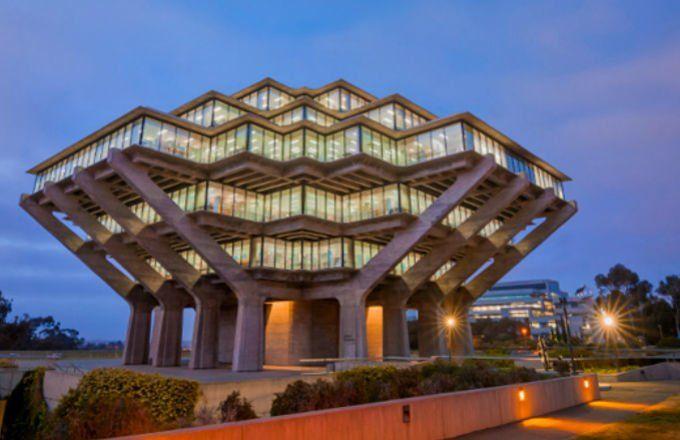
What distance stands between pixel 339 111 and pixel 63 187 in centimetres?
2689

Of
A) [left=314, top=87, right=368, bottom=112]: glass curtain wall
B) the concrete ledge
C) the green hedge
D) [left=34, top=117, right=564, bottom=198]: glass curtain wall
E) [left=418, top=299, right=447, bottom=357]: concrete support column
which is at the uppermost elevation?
[left=314, top=87, right=368, bottom=112]: glass curtain wall

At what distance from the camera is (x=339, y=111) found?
151ft

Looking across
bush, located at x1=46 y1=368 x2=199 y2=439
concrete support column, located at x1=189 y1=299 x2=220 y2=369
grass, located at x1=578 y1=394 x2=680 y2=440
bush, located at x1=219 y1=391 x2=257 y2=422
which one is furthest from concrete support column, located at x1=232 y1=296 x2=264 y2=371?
grass, located at x1=578 y1=394 x2=680 y2=440

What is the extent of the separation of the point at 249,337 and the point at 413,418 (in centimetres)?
2832

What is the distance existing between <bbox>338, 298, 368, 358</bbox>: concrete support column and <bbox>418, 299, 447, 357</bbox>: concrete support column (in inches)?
412

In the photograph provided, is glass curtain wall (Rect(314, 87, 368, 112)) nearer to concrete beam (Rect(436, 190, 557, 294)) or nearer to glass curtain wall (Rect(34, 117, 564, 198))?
glass curtain wall (Rect(34, 117, 564, 198))

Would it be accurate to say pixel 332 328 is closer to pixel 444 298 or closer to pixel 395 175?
pixel 444 298

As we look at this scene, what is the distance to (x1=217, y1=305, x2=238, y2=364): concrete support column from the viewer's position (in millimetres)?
49625

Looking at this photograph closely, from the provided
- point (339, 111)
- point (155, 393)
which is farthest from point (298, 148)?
point (155, 393)

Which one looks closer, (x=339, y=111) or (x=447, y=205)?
(x=447, y=205)

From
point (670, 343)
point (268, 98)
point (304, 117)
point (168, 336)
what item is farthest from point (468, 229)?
point (168, 336)

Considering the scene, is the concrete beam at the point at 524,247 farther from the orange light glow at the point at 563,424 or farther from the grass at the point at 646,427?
the orange light glow at the point at 563,424

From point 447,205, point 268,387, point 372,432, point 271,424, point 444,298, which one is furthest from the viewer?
point 444,298

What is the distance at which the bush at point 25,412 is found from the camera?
53.5 ft
